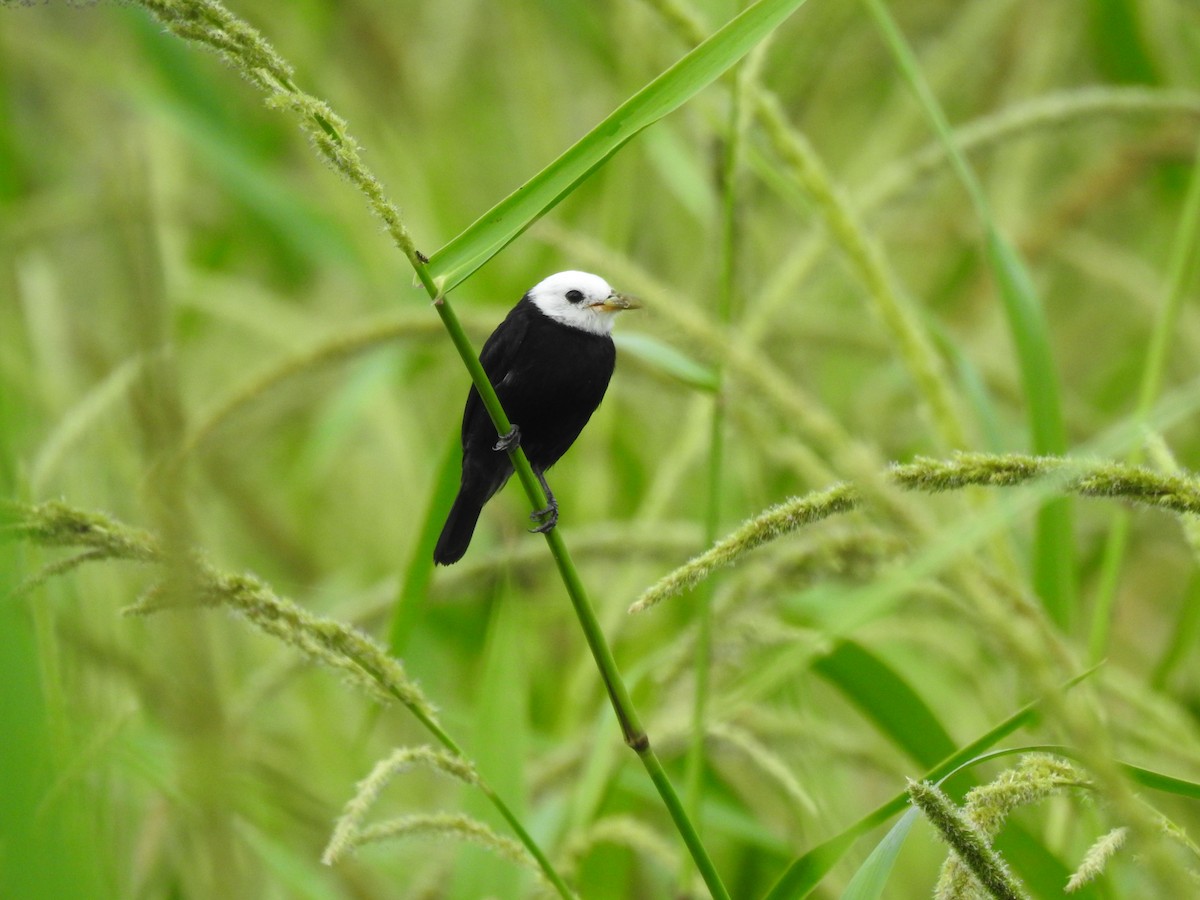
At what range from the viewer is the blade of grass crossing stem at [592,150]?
841mm

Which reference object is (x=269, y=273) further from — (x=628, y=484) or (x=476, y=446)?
(x=476, y=446)

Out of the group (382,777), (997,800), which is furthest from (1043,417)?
(382,777)

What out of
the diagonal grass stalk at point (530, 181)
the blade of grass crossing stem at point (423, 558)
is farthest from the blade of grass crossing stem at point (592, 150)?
the blade of grass crossing stem at point (423, 558)

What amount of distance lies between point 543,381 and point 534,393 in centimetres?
2

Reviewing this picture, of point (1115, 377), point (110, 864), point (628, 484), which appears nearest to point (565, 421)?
point (110, 864)

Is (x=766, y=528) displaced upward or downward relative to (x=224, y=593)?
downward

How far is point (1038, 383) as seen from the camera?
4.27 ft

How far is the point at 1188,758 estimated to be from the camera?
124 centimetres

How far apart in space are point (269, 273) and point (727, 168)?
267 cm

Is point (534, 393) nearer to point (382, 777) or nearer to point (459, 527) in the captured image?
point (459, 527)

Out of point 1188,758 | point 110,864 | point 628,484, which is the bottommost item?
point 1188,758

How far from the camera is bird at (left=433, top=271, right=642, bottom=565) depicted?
136 centimetres

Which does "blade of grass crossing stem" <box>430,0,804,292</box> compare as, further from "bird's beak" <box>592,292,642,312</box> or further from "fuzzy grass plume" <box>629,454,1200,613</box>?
"bird's beak" <box>592,292,642,312</box>

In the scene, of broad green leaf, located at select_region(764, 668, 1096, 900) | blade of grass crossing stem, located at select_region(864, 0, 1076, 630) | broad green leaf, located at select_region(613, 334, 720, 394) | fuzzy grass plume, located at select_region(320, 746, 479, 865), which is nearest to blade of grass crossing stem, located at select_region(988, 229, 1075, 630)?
blade of grass crossing stem, located at select_region(864, 0, 1076, 630)
